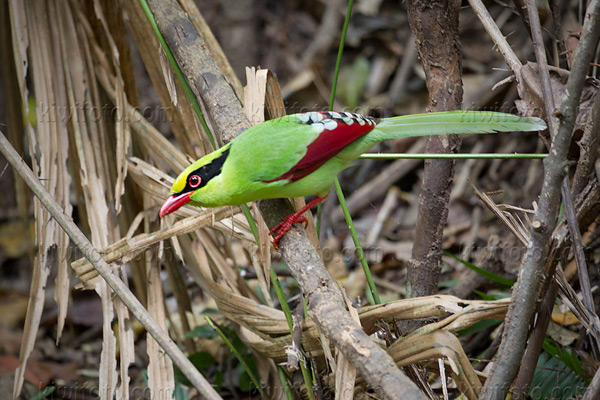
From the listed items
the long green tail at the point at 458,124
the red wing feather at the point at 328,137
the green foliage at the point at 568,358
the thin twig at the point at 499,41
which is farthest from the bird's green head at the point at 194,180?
the green foliage at the point at 568,358

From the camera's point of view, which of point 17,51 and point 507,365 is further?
point 17,51

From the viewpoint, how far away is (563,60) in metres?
2.64

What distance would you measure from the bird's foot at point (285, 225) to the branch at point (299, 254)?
3 centimetres

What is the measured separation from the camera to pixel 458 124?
2.31m

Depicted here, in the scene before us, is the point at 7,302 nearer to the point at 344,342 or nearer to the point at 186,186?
the point at 186,186

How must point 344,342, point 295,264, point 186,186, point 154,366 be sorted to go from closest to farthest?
1. point 344,342
2. point 295,264
3. point 186,186
4. point 154,366

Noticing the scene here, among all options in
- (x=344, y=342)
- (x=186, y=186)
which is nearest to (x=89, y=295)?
(x=186, y=186)

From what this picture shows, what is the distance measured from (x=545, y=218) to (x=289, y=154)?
1184mm

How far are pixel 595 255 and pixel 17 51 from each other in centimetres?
355

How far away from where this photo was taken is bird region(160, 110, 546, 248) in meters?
2.39

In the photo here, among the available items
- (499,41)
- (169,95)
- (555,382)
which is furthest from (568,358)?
(169,95)

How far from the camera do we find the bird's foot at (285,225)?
2371 millimetres

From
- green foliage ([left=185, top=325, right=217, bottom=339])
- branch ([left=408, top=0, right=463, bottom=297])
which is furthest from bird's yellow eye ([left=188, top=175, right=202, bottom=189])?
green foliage ([left=185, top=325, right=217, bottom=339])

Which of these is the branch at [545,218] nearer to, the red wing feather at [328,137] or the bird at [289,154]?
the bird at [289,154]
